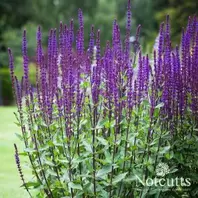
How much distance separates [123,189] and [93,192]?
33cm

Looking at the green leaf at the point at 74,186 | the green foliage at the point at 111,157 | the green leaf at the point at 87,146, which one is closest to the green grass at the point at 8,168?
the green foliage at the point at 111,157

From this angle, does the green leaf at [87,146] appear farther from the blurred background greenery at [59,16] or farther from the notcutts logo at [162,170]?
the blurred background greenery at [59,16]

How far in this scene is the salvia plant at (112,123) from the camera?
3.74 m

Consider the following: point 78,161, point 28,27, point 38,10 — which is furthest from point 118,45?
point 38,10

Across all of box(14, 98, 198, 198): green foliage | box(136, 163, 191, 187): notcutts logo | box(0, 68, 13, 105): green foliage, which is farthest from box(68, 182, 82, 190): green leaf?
box(0, 68, 13, 105): green foliage

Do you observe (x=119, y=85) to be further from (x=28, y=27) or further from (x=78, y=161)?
(x=28, y=27)

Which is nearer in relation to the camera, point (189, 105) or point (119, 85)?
point (119, 85)

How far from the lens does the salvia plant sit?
3740mm

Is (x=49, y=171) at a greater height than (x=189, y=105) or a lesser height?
lesser

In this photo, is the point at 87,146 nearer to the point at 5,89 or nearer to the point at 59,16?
the point at 5,89

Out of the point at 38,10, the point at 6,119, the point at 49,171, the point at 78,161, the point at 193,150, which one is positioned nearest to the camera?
the point at 78,161

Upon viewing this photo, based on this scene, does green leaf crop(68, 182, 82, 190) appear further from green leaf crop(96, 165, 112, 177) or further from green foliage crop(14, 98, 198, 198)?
green leaf crop(96, 165, 112, 177)

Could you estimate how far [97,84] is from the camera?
372 centimetres

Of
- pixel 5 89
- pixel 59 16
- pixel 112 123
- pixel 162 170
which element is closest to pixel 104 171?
pixel 112 123
